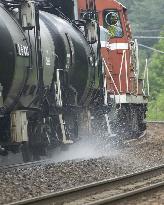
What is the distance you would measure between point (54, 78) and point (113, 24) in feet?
24.4

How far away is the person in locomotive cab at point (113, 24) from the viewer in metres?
20.2

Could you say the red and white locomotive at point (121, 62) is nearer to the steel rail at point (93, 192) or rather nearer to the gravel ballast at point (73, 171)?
the gravel ballast at point (73, 171)

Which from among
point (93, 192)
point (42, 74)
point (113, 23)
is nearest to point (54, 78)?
point (42, 74)

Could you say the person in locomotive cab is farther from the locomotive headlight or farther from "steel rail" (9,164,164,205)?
"steel rail" (9,164,164,205)

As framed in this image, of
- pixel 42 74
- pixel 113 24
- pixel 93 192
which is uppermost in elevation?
pixel 113 24

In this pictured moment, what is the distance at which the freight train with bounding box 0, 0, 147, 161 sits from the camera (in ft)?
37.9

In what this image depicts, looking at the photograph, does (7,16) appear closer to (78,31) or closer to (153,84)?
(78,31)

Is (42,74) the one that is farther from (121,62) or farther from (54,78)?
(121,62)

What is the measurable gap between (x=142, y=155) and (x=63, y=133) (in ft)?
8.54

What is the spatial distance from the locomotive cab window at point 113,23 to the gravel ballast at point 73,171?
4.72 meters

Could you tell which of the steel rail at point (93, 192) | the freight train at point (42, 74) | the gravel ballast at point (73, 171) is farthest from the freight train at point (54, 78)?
the steel rail at point (93, 192)

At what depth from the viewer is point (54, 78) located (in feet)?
45.1

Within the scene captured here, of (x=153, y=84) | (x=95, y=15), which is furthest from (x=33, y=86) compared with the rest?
(x=153, y=84)

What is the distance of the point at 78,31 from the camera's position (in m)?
15.5
